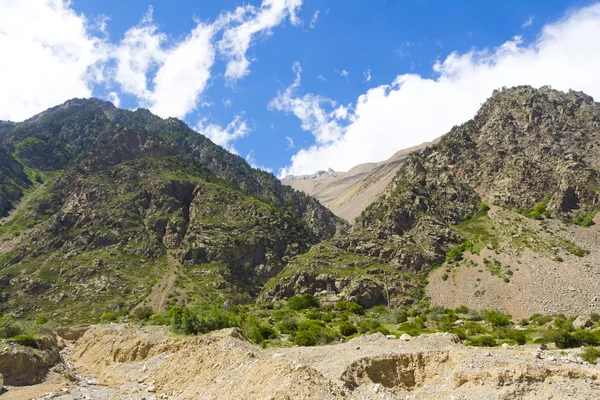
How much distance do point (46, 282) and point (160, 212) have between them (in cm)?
4129

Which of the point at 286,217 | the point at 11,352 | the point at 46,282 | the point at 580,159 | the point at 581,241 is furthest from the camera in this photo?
the point at 286,217

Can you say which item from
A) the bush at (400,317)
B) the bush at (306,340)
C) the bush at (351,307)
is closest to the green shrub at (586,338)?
the bush at (306,340)

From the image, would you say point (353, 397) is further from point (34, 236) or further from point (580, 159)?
point (34, 236)

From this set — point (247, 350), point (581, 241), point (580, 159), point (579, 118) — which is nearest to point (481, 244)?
point (581, 241)

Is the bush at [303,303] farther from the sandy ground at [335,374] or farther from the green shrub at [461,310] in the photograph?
the sandy ground at [335,374]

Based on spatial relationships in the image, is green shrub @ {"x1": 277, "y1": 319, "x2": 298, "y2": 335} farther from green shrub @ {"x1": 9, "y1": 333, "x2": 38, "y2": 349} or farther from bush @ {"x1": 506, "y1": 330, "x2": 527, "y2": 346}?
green shrub @ {"x1": 9, "y1": 333, "x2": 38, "y2": 349}

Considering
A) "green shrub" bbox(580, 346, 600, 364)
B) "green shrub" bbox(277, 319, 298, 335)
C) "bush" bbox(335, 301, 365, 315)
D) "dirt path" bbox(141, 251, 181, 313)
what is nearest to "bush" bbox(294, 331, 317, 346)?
"green shrub" bbox(277, 319, 298, 335)

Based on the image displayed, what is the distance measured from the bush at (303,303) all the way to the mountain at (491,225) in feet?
18.0

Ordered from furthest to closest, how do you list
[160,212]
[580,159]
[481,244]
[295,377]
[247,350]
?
[160,212] → [580,159] → [481,244] → [247,350] → [295,377]

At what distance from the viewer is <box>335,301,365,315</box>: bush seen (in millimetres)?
77438

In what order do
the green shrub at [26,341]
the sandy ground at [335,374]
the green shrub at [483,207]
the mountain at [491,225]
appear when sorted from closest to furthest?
the sandy ground at [335,374]
the green shrub at [26,341]
the mountain at [491,225]
the green shrub at [483,207]

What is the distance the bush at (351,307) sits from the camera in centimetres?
7744

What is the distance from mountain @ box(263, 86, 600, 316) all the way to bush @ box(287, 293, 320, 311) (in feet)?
18.0

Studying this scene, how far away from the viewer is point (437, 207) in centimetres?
11450
